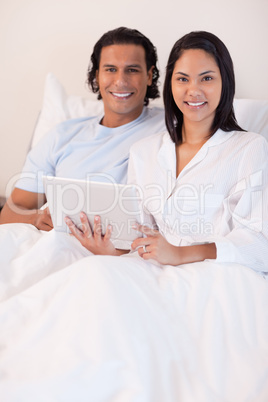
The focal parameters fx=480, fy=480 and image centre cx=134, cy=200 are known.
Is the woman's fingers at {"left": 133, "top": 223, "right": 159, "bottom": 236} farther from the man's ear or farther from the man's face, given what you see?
the man's ear

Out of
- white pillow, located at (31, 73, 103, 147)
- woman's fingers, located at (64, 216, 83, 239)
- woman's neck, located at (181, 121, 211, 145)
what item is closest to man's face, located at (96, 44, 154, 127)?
white pillow, located at (31, 73, 103, 147)

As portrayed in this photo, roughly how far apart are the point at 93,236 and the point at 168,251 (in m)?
0.25

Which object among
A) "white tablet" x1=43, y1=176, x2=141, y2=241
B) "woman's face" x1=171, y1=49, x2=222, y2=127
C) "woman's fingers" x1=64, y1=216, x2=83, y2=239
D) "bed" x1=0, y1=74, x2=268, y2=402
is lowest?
"bed" x1=0, y1=74, x2=268, y2=402

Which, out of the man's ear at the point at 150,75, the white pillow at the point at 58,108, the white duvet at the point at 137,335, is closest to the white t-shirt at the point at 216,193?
the white duvet at the point at 137,335

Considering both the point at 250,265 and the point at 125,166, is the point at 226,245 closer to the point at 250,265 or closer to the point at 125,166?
the point at 250,265

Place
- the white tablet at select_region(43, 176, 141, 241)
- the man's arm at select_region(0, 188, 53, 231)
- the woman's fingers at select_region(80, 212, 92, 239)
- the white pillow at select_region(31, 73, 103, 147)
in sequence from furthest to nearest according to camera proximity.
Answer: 1. the white pillow at select_region(31, 73, 103, 147)
2. the man's arm at select_region(0, 188, 53, 231)
3. the woman's fingers at select_region(80, 212, 92, 239)
4. the white tablet at select_region(43, 176, 141, 241)

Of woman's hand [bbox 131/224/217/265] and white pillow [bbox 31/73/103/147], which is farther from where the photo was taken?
white pillow [bbox 31/73/103/147]

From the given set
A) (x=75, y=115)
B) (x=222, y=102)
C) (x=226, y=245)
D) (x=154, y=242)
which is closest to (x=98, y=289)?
(x=154, y=242)

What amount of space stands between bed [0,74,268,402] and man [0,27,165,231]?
0.67 m

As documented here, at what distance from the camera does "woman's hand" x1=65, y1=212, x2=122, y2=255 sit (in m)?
1.40

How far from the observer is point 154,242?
134cm

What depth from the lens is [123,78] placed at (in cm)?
185

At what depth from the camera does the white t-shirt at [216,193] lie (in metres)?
1.33

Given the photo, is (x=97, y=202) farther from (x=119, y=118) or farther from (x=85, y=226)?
(x=119, y=118)
